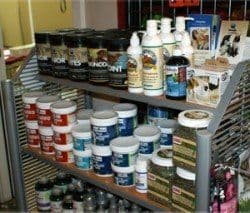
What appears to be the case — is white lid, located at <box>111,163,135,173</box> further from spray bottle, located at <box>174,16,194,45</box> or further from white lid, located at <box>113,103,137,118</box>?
spray bottle, located at <box>174,16,194,45</box>

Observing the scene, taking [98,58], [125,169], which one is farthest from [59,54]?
[125,169]

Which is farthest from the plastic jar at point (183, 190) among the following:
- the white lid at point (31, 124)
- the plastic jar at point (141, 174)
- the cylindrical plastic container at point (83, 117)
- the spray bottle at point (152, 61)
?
the white lid at point (31, 124)

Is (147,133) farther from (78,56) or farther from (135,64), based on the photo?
(78,56)

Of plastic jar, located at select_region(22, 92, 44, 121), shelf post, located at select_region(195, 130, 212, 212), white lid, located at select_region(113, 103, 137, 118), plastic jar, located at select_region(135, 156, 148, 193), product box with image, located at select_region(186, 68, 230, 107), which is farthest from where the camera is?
plastic jar, located at select_region(22, 92, 44, 121)

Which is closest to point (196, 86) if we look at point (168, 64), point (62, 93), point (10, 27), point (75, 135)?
point (168, 64)

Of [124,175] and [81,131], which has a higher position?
[81,131]

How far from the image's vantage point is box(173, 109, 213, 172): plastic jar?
1025 mm

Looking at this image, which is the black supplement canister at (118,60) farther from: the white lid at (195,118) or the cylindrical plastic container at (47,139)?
the cylindrical plastic container at (47,139)

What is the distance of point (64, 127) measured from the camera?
4.90ft

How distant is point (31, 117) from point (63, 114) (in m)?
0.22

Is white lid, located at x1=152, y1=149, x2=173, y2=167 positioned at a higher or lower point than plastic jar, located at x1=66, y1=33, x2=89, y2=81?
lower

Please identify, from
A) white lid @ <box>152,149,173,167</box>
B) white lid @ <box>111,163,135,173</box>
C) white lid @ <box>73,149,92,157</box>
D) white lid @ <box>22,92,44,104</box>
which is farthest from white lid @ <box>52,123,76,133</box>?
white lid @ <box>152,149,173,167</box>

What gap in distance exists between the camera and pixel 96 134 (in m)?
1.36

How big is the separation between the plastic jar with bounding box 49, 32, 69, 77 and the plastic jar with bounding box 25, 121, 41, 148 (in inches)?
11.0
